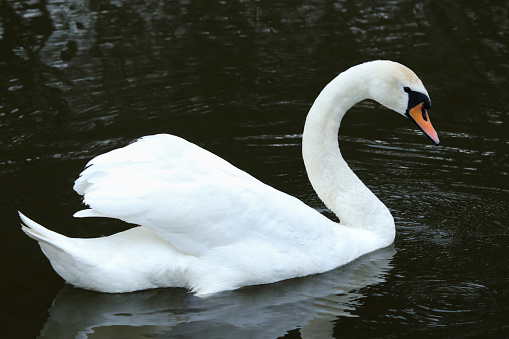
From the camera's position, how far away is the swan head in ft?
26.6

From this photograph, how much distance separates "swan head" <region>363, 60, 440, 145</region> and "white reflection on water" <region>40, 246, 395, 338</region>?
4.92 ft

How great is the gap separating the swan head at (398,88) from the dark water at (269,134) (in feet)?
3.74

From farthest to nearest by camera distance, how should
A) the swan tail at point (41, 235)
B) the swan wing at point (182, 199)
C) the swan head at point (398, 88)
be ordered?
1. the swan head at point (398, 88)
2. the swan wing at point (182, 199)
3. the swan tail at point (41, 235)

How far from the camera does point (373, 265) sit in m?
8.12

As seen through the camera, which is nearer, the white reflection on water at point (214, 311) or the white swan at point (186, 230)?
the white reflection on water at point (214, 311)

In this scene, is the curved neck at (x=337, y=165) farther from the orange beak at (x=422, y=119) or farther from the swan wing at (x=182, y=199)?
the swan wing at (x=182, y=199)

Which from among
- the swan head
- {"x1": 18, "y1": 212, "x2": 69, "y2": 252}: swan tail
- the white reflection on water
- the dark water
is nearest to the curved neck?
the swan head

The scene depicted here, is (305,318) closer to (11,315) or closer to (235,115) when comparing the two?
(11,315)

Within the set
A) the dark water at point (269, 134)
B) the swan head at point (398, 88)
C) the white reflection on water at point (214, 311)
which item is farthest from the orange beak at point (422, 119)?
the white reflection on water at point (214, 311)

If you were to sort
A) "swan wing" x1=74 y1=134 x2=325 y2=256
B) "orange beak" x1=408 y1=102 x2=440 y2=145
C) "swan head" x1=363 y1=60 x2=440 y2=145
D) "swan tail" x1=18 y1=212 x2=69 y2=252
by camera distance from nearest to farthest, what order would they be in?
"swan tail" x1=18 y1=212 x2=69 y2=252 → "swan wing" x1=74 y1=134 x2=325 y2=256 → "swan head" x1=363 y1=60 x2=440 y2=145 → "orange beak" x1=408 y1=102 x2=440 y2=145

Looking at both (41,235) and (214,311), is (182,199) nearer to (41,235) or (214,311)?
(214,311)

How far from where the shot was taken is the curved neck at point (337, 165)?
26.8ft

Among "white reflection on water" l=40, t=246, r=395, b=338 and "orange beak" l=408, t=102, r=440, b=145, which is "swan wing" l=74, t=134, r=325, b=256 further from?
"orange beak" l=408, t=102, r=440, b=145

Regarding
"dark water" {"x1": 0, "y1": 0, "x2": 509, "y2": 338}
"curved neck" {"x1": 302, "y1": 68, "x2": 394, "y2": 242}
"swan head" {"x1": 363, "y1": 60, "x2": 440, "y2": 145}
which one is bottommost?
"dark water" {"x1": 0, "y1": 0, "x2": 509, "y2": 338}
